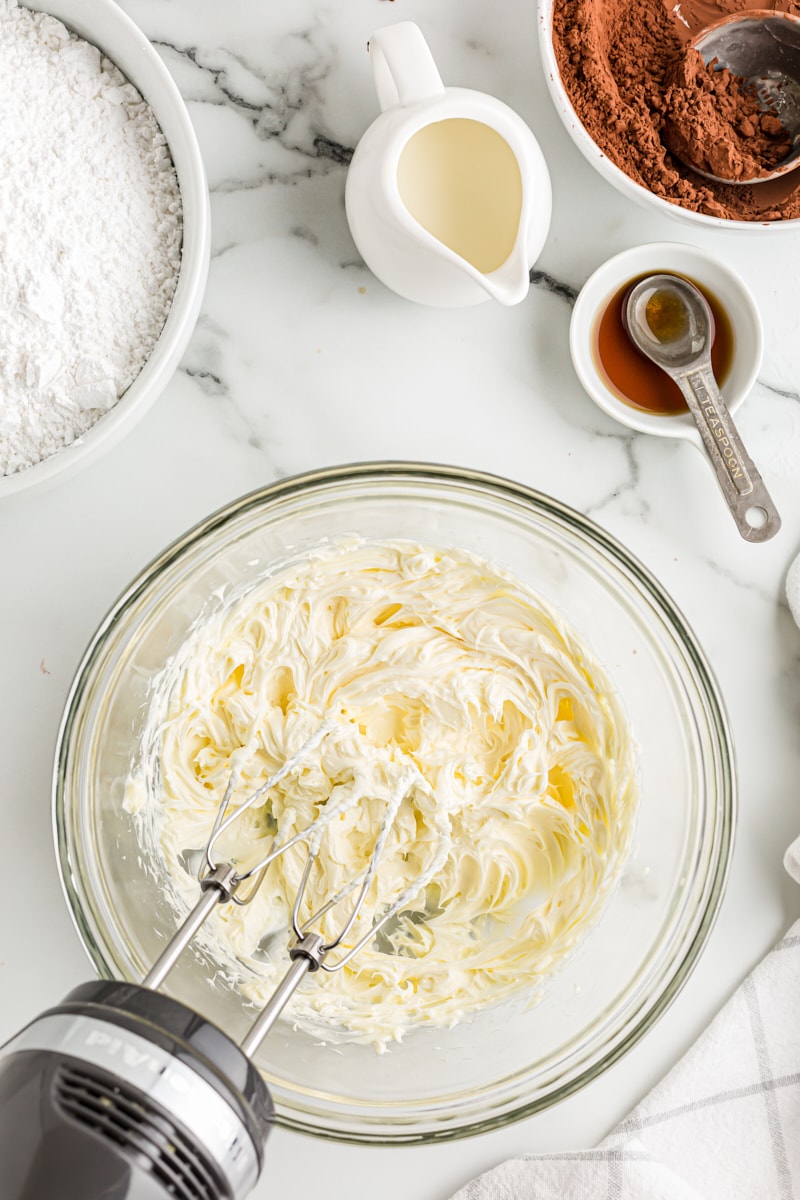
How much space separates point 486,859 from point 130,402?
63 cm

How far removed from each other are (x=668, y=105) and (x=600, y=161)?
115mm

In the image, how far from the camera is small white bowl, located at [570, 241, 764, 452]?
1209 millimetres

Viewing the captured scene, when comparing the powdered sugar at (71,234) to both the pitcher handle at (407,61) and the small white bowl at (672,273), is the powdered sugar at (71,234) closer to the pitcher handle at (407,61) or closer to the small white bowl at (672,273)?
the pitcher handle at (407,61)

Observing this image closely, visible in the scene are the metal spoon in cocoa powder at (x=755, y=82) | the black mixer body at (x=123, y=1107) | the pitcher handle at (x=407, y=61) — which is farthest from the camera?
the metal spoon in cocoa powder at (x=755, y=82)

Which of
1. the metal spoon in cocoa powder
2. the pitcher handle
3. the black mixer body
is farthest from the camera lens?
the metal spoon in cocoa powder

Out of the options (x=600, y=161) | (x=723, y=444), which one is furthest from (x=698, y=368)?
(x=600, y=161)

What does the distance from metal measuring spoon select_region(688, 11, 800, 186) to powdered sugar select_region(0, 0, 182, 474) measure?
2.07ft

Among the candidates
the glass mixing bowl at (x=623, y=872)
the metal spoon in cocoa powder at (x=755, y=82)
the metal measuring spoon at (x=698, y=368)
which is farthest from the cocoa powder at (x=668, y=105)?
the glass mixing bowl at (x=623, y=872)

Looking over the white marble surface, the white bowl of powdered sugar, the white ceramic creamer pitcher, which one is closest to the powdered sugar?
the white bowl of powdered sugar

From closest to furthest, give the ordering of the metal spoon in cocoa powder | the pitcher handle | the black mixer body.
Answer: the black mixer body < the pitcher handle < the metal spoon in cocoa powder

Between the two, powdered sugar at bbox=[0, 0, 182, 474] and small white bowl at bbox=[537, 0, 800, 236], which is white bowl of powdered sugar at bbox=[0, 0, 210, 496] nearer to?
powdered sugar at bbox=[0, 0, 182, 474]

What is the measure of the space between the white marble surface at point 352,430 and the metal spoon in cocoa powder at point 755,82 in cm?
8

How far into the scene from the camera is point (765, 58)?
1.20 m

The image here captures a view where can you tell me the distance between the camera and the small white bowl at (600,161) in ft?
3.72
